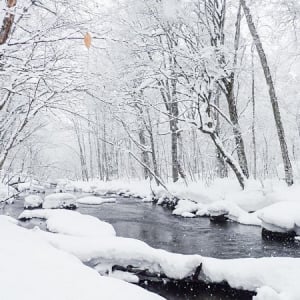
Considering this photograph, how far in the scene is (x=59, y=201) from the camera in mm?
16562

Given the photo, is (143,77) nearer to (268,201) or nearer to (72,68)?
(268,201)

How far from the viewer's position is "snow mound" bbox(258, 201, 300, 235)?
30.3 feet

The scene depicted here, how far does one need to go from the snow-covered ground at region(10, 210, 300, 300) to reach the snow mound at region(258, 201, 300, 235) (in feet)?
11.0

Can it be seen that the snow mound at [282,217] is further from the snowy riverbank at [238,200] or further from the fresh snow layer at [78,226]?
the fresh snow layer at [78,226]

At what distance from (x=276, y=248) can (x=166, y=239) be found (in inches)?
118

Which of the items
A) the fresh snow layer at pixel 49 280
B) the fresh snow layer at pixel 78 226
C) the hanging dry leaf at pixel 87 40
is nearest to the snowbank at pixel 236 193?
the fresh snow layer at pixel 78 226

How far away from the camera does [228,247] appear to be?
8.57 m

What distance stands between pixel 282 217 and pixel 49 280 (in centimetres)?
734

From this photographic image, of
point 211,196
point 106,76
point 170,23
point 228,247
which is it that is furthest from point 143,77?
point 106,76

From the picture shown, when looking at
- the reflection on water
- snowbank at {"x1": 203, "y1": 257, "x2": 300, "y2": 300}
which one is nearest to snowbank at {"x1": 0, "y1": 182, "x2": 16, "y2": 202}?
the reflection on water

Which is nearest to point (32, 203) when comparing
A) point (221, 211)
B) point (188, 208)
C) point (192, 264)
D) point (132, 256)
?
point (188, 208)

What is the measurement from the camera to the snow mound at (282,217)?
9.23m

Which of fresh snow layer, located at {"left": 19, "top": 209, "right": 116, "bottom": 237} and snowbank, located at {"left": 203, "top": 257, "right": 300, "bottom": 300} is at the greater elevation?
fresh snow layer, located at {"left": 19, "top": 209, "right": 116, "bottom": 237}

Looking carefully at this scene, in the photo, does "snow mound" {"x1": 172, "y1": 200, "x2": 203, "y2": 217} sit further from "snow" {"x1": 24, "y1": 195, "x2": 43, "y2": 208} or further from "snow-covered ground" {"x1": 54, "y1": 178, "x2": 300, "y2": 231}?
"snow" {"x1": 24, "y1": 195, "x2": 43, "y2": 208}
